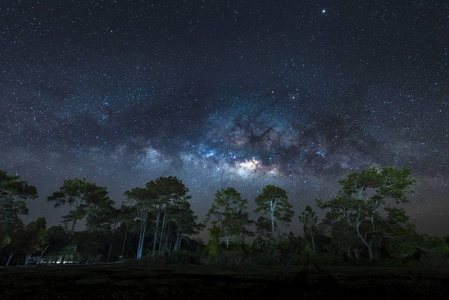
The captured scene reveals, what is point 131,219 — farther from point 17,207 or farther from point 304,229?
point 304,229

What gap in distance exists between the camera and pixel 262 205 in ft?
114

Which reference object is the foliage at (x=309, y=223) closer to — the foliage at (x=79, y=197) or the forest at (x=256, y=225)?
the forest at (x=256, y=225)

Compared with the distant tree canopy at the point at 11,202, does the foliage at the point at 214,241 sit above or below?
below

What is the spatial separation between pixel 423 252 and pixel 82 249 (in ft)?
164

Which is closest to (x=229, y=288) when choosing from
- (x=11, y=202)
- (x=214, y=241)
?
(x=214, y=241)

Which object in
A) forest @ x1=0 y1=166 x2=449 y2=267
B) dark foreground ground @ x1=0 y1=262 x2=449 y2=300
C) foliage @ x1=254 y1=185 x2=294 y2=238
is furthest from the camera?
foliage @ x1=254 y1=185 x2=294 y2=238

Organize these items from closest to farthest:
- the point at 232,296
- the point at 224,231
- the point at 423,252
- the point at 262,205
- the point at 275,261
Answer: the point at 232,296
the point at 275,261
the point at 423,252
the point at 224,231
the point at 262,205

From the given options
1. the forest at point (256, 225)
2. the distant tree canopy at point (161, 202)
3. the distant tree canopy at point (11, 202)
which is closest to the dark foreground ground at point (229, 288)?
the forest at point (256, 225)

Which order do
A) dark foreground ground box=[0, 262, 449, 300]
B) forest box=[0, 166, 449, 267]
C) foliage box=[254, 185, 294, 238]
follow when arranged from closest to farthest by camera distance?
dark foreground ground box=[0, 262, 449, 300] → forest box=[0, 166, 449, 267] → foliage box=[254, 185, 294, 238]

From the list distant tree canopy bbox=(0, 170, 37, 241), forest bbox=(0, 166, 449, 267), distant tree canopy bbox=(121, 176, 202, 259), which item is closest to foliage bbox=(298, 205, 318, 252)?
forest bbox=(0, 166, 449, 267)

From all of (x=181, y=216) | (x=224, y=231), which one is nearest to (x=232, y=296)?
(x=224, y=231)

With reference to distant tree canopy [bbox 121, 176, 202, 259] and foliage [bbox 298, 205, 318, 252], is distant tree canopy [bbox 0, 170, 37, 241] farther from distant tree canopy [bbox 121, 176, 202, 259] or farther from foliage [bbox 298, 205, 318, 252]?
foliage [bbox 298, 205, 318, 252]

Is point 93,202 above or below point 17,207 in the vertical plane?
above

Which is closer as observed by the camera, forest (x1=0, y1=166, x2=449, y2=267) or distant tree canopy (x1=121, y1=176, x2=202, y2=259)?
forest (x1=0, y1=166, x2=449, y2=267)
